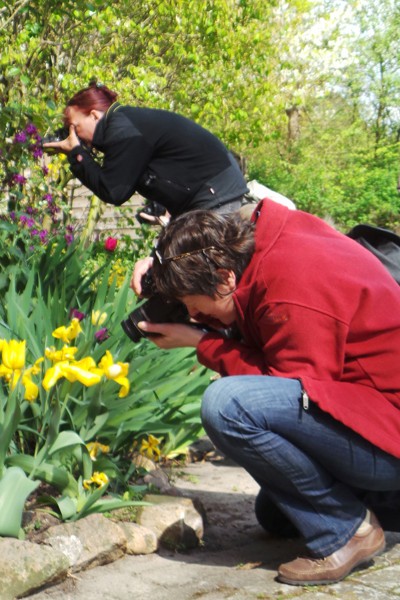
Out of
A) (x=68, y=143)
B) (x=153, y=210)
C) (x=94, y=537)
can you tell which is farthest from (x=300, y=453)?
(x=68, y=143)

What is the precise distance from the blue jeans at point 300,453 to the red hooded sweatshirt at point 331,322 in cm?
8

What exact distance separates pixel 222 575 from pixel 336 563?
0.33 m

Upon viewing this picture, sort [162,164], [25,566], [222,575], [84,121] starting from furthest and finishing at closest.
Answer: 1. [84,121]
2. [162,164]
3. [222,575]
4. [25,566]

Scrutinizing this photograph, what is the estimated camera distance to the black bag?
222 cm

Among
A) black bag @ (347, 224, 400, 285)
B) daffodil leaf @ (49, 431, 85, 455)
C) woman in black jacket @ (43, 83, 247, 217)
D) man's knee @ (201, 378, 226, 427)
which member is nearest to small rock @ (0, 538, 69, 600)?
daffodil leaf @ (49, 431, 85, 455)

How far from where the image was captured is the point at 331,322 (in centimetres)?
189

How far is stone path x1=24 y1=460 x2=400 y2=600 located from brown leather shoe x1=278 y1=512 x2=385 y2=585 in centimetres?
2

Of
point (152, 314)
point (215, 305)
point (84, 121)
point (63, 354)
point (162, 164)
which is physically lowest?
point (63, 354)

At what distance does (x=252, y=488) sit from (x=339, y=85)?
20.3 metres

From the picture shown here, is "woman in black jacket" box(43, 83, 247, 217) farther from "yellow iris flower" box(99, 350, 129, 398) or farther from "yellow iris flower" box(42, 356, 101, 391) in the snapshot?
"yellow iris flower" box(42, 356, 101, 391)

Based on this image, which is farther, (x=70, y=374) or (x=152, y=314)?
(x=152, y=314)

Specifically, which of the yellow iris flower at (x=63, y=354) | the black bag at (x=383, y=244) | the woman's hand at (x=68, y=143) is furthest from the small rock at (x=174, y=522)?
the woman's hand at (x=68, y=143)

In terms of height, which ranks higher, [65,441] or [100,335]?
[100,335]

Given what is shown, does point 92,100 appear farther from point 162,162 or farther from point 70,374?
point 70,374
